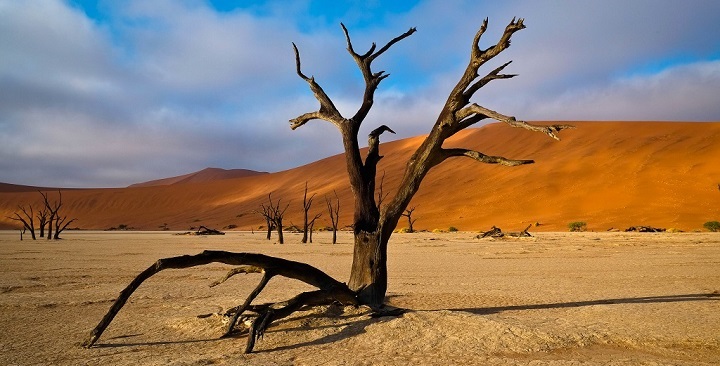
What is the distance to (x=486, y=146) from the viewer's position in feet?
225

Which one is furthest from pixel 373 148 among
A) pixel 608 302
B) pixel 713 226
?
pixel 713 226

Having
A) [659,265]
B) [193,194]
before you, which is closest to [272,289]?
[659,265]

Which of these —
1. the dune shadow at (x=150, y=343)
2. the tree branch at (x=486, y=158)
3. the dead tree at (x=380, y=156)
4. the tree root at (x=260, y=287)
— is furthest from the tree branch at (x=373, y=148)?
the dune shadow at (x=150, y=343)

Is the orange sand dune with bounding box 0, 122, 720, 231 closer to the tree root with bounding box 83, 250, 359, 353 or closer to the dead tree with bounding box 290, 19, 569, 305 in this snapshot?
the dead tree with bounding box 290, 19, 569, 305

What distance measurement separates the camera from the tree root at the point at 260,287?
183 inches

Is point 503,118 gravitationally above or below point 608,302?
above

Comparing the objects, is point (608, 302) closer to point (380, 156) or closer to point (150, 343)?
point (380, 156)

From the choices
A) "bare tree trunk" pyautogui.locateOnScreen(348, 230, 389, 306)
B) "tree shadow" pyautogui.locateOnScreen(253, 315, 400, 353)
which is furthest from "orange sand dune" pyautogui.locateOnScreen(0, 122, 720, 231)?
"tree shadow" pyautogui.locateOnScreen(253, 315, 400, 353)

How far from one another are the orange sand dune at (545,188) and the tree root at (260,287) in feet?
110

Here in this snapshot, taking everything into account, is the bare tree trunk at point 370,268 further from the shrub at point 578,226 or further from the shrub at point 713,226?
the shrub at point 578,226

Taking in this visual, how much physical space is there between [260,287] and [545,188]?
46.3m

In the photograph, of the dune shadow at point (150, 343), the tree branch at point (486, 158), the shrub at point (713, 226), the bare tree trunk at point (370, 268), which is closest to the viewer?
the dune shadow at point (150, 343)

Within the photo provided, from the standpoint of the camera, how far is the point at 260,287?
16.9 ft

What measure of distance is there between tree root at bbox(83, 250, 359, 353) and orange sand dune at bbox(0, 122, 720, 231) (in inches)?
1321
